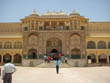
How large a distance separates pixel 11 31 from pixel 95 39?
2311cm

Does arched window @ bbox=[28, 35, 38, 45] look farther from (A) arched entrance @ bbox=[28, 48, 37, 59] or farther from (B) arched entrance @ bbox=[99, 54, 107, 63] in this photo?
(B) arched entrance @ bbox=[99, 54, 107, 63]

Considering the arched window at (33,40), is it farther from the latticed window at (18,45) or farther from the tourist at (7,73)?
the tourist at (7,73)

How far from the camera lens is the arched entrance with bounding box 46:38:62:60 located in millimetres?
40312

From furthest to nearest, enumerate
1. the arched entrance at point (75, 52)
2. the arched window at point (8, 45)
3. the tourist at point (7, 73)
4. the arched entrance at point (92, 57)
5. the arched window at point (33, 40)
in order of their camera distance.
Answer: the arched entrance at point (92, 57) → the arched window at point (8, 45) → the arched window at point (33, 40) → the arched entrance at point (75, 52) → the tourist at point (7, 73)

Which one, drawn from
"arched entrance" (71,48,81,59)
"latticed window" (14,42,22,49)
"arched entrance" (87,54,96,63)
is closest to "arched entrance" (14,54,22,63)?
"latticed window" (14,42,22,49)

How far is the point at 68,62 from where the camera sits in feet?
115

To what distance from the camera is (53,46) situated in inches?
1594

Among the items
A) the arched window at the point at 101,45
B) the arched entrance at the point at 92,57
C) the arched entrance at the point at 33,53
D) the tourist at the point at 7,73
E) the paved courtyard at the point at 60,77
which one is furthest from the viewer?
the arched window at the point at 101,45

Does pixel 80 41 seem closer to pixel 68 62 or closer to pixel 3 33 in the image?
pixel 68 62

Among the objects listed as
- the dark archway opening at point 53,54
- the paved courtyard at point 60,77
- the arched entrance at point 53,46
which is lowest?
the paved courtyard at point 60,77

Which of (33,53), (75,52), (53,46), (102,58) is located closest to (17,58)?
(33,53)

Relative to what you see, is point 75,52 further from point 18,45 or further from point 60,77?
point 60,77

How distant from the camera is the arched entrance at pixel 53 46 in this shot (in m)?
40.3

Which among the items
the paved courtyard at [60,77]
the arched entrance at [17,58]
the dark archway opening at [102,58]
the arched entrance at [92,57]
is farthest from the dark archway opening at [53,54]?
the paved courtyard at [60,77]
